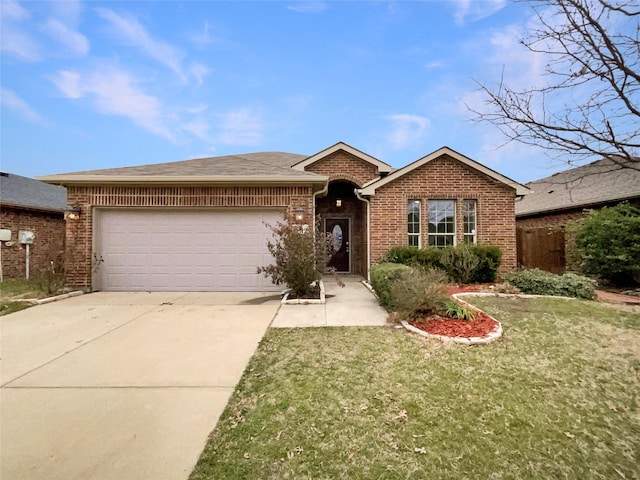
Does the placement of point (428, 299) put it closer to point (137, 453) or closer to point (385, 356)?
point (385, 356)

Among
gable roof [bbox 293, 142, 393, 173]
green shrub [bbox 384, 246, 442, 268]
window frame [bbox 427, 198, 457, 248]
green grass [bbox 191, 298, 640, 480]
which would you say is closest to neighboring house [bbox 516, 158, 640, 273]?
window frame [bbox 427, 198, 457, 248]

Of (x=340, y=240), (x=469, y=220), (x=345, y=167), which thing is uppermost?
(x=345, y=167)

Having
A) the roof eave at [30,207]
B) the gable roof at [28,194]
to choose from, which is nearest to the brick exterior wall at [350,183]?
the roof eave at [30,207]

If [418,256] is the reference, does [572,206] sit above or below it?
above

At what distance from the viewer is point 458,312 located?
5461 mm

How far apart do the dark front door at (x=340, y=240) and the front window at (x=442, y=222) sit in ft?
13.7

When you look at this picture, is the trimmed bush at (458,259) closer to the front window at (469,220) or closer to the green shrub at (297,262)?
the front window at (469,220)

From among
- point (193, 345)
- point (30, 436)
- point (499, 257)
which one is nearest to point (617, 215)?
point (499, 257)

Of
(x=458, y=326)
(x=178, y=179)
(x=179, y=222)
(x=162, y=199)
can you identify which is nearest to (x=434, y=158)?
(x=458, y=326)

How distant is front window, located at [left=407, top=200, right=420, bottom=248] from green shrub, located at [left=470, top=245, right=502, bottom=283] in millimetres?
1790

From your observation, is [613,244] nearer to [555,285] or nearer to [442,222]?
[555,285]

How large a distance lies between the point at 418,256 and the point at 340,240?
4.94m

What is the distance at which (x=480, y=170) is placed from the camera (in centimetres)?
1059

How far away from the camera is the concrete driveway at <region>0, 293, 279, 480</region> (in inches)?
91.5
